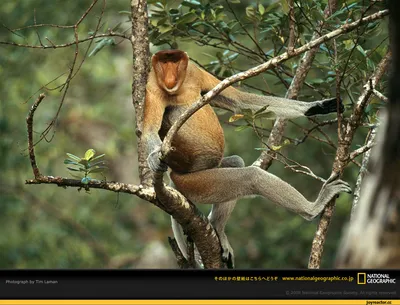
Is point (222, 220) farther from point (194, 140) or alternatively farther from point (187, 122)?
point (187, 122)

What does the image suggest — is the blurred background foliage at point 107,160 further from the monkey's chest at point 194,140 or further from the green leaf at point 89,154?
the green leaf at point 89,154

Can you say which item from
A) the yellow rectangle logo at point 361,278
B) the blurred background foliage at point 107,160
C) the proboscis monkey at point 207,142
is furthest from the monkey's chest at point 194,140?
the yellow rectangle logo at point 361,278

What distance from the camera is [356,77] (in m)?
3.85

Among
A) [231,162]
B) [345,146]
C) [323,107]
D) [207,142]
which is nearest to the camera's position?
[345,146]

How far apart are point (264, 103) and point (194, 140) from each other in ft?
1.86

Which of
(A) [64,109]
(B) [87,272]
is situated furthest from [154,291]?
(A) [64,109]

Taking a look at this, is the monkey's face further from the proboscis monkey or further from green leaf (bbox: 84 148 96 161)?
green leaf (bbox: 84 148 96 161)

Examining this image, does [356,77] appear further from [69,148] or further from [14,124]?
[69,148]

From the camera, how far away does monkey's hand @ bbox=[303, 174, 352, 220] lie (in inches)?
144

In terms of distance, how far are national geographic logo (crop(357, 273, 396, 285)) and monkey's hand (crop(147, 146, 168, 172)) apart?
1484 mm

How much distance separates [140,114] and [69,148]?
7.18 meters

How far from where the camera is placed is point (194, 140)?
4199 millimetres

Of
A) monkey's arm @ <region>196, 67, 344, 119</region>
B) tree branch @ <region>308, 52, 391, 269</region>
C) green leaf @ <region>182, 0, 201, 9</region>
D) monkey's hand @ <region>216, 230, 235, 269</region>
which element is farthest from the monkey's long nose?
tree branch @ <region>308, 52, 391, 269</region>

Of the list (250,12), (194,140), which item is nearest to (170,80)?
(194,140)
